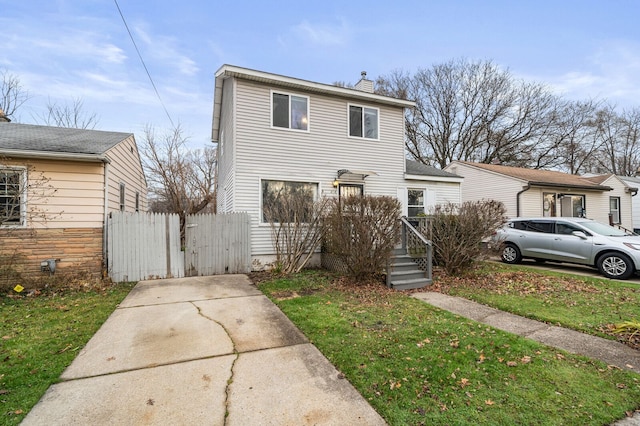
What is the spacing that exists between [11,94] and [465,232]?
25136 millimetres

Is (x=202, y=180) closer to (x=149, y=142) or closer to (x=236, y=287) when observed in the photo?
(x=149, y=142)

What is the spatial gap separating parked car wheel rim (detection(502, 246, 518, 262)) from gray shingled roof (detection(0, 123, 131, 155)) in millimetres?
12220

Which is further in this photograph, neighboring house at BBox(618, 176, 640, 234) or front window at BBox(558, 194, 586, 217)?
neighboring house at BBox(618, 176, 640, 234)

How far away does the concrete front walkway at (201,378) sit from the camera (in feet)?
7.45

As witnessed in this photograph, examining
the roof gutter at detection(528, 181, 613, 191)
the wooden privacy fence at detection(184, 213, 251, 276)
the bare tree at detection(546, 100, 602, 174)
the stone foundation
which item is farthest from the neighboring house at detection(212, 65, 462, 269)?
the bare tree at detection(546, 100, 602, 174)

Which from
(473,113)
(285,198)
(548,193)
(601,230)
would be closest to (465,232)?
(601,230)

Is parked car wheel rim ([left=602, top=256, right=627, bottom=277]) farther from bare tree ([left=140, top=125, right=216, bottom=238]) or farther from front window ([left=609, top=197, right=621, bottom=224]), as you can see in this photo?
bare tree ([left=140, top=125, right=216, bottom=238])

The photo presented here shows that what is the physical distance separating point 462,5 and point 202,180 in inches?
705

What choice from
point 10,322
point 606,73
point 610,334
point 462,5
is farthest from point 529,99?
point 10,322

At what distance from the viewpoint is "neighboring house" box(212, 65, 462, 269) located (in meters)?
8.63

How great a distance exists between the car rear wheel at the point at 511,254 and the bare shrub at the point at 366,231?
6.21 m

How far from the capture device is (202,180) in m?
21.1

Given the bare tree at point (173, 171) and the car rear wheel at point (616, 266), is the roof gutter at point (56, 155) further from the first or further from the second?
the car rear wheel at point (616, 266)

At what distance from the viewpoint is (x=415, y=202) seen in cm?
1114
